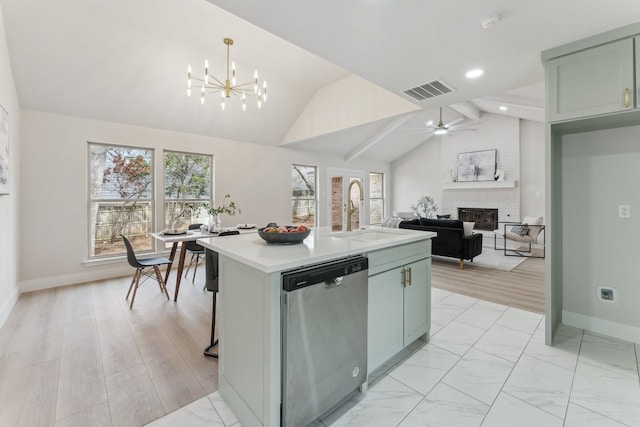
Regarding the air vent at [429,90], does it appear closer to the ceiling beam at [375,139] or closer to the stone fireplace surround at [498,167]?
the ceiling beam at [375,139]

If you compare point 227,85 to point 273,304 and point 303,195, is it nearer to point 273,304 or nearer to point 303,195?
point 273,304

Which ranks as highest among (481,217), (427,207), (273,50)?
(273,50)

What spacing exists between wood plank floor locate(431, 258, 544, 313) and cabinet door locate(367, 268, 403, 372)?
81.6 inches

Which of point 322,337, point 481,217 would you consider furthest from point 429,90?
point 481,217

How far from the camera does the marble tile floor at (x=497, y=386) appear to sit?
1559 mm

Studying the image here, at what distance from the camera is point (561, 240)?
2.69m

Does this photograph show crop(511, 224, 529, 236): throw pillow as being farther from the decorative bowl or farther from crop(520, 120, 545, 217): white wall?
the decorative bowl

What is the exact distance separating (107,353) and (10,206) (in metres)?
2.34

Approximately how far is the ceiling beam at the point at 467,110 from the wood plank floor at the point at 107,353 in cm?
459

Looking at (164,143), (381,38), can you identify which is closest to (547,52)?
(381,38)

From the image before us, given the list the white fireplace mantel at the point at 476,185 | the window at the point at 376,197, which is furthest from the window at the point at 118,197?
the white fireplace mantel at the point at 476,185

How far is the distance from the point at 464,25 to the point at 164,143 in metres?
4.71

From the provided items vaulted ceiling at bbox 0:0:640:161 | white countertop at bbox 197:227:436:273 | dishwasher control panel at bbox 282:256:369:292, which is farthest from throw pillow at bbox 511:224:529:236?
dishwasher control panel at bbox 282:256:369:292

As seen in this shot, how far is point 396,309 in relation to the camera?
79.4 inches
